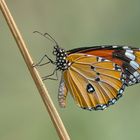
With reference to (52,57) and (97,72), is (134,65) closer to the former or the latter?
(97,72)

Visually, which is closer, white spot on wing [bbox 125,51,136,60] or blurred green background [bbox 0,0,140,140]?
white spot on wing [bbox 125,51,136,60]

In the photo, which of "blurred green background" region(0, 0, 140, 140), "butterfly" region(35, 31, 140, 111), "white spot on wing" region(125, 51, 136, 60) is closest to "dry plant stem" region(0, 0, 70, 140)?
"butterfly" region(35, 31, 140, 111)

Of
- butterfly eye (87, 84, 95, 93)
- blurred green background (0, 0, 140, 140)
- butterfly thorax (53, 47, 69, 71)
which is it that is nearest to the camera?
butterfly thorax (53, 47, 69, 71)

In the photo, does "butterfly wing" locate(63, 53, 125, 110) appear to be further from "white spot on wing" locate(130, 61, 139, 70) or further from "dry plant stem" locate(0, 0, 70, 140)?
"dry plant stem" locate(0, 0, 70, 140)

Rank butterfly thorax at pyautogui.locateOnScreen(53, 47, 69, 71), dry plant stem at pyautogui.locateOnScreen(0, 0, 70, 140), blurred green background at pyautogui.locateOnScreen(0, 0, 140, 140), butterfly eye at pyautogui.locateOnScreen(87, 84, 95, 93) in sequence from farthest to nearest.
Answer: blurred green background at pyautogui.locateOnScreen(0, 0, 140, 140) < butterfly eye at pyautogui.locateOnScreen(87, 84, 95, 93) < butterfly thorax at pyautogui.locateOnScreen(53, 47, 69, 71) < dry plant stem at pyautogui.locateOnScreen(0, 0, 70, 140)

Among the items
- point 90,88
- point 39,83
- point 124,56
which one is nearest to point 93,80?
point 90,88

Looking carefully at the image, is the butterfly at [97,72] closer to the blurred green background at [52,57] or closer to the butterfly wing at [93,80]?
the butterfly wing at [93,80]

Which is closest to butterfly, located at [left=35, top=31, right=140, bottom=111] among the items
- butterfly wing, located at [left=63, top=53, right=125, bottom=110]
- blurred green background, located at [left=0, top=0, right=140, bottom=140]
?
butterfly wing, located at [left=63, top=53, right=125, bottom=110]

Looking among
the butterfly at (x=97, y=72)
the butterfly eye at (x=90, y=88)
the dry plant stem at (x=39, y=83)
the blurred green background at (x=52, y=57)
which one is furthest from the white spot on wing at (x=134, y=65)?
the dry plant stem at (x=39, y=83)

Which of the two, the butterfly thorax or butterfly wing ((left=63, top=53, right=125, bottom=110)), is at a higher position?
the butterfly thorax

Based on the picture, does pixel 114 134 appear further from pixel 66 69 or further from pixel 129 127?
pixel 66 69
